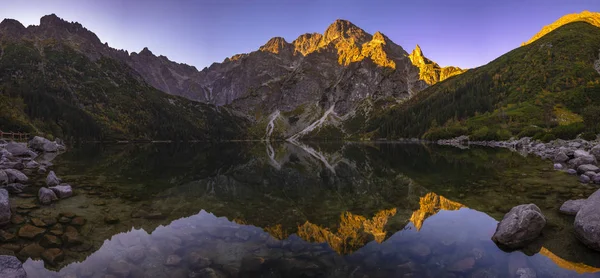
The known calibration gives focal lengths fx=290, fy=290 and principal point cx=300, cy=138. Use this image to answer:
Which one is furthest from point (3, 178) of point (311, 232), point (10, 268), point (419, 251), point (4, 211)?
point (419, 251)

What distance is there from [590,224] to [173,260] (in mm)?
16153

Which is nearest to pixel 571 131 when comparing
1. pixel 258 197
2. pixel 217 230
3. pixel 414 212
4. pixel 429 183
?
pixel 429 183

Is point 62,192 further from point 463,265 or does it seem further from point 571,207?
point 571,207

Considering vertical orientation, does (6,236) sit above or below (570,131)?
below

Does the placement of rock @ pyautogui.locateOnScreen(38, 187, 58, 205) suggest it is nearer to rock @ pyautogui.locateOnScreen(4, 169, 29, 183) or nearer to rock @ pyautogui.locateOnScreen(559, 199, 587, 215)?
rock @ pyautogui.locateOnScreen(4, 169, 29, 183)

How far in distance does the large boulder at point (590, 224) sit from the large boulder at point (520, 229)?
122 centimetres

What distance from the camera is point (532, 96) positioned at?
455ft

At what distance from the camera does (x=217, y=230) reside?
49.2ft

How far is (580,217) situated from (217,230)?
16.3m

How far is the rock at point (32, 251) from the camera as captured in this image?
10828 mm

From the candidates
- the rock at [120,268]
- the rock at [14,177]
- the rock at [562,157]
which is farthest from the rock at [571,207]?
the rock at [14,177]

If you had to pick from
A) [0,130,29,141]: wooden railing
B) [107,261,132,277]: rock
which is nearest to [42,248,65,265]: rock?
[107,261,132,277]: rock

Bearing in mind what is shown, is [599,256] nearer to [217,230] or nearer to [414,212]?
[414,212]

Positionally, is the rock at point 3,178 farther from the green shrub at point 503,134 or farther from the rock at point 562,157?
the green shrub at point 503,134
